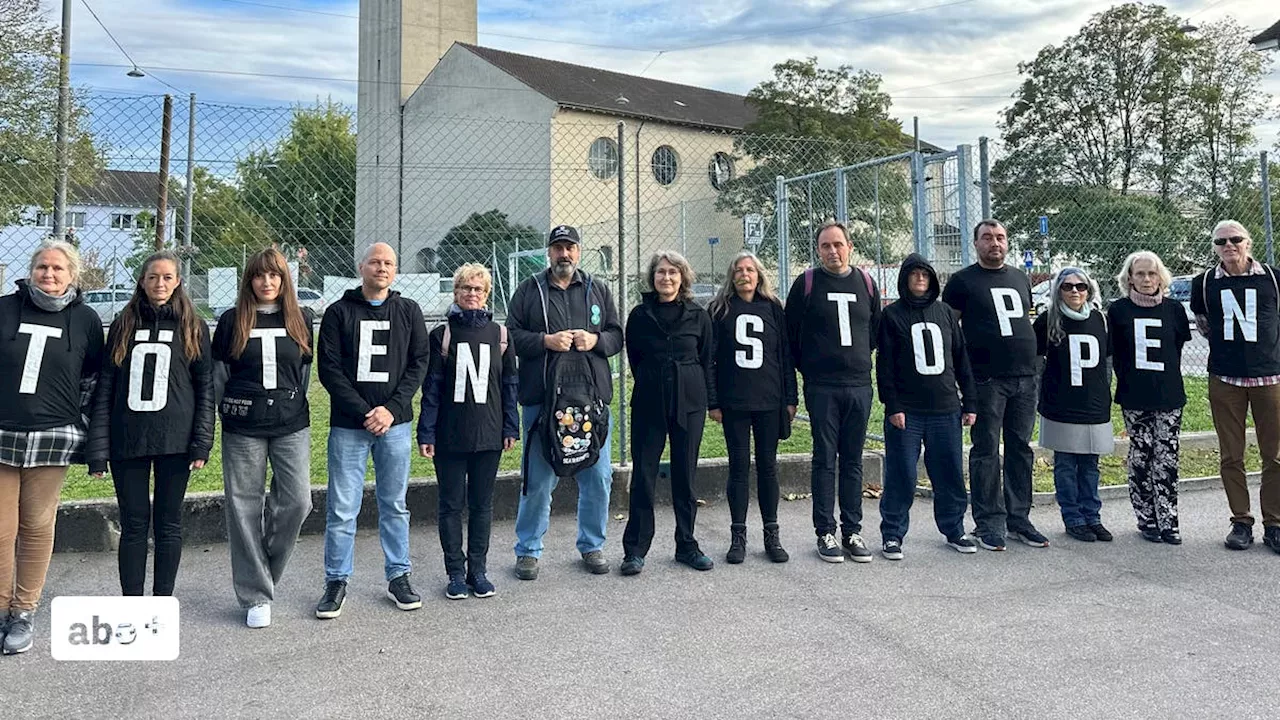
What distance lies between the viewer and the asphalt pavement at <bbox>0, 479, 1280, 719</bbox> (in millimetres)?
3293

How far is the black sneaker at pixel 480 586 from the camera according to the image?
182 inches

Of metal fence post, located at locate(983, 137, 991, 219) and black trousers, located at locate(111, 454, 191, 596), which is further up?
metal fence post, located at locate(983, 137, 991, 219)

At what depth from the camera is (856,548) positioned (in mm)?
5273

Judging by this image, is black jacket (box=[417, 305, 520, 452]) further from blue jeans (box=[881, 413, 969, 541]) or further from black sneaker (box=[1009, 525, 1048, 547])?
black sneaker (box=[1009, 525, 1048, 547])

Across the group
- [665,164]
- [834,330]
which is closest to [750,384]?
[834,330]

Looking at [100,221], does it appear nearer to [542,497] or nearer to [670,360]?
[542,497]

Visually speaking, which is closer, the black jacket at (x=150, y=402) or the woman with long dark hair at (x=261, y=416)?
the black jacket at (x=150, y=402)

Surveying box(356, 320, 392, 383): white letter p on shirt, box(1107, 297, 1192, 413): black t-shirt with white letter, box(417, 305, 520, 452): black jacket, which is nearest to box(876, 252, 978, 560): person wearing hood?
box(1107, 297, 1192, 413): black t-shirt with white letter

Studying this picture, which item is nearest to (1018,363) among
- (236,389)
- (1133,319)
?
(1133,319)

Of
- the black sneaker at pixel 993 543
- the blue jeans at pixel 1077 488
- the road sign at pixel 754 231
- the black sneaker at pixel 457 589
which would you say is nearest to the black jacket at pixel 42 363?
the black sneaker at pixel 457 589

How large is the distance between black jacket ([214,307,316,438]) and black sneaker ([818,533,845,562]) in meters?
3.04

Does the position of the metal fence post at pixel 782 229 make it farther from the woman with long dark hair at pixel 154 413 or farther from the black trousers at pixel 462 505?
the woman with long dark hair at pixel 154 413

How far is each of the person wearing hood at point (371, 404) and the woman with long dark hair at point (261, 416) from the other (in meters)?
0.16

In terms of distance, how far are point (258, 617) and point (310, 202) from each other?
331 centimetres
